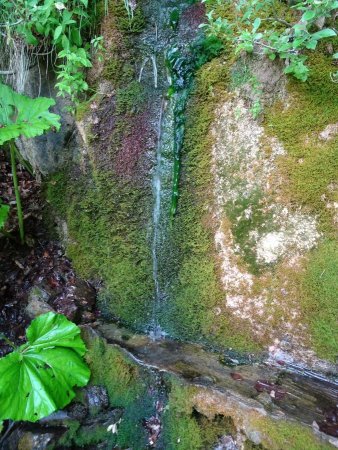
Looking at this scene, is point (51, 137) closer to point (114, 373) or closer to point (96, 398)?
point (114, 373)

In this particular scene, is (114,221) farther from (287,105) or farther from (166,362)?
(287,105)

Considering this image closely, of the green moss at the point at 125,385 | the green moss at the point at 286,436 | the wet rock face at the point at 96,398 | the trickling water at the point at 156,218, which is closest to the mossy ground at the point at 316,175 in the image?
the green moss at the point at 286,436

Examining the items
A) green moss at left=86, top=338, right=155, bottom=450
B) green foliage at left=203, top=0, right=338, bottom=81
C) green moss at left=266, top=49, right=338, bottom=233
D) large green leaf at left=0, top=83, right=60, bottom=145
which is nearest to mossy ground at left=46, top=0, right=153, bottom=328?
large green leaf at left=0, top=83, right=60, bottom=145

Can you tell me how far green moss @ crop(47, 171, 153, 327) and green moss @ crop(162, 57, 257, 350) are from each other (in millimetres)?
301

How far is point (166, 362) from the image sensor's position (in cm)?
246

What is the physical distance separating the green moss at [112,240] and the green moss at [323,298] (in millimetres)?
1344

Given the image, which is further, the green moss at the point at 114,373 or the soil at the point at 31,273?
the soil at the point at 31,273

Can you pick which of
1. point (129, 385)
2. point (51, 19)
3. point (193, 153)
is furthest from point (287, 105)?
point (129, 385)

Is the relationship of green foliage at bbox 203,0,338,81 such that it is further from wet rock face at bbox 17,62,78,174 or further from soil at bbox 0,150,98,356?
soil at bbox 0,150,98,356

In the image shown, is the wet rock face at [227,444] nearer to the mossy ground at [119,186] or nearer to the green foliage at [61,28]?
the mossy ground at [119,186]

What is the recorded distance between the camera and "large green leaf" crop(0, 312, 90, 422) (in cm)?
210

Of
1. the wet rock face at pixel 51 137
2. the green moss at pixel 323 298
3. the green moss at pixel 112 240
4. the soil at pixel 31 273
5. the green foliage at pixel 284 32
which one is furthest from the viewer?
the wet rock face at pixel 51 137

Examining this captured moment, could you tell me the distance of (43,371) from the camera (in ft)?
7.39

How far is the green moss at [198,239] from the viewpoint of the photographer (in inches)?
110
